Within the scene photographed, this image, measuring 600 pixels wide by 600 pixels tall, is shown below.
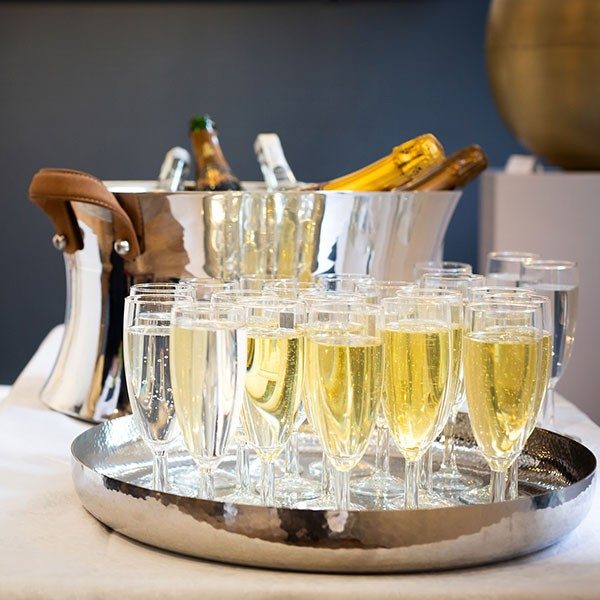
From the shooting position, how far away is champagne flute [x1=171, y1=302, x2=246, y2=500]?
2.64 feet

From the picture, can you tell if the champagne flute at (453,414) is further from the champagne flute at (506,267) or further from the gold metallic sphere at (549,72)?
the gold metallic sphere at (549,72)

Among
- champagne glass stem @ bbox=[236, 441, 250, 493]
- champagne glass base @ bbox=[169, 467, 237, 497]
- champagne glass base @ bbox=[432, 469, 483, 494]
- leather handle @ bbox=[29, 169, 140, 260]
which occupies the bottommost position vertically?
champagne glass base @ bbox=[432, 469, 483, 494]

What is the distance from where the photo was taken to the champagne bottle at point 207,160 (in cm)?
157

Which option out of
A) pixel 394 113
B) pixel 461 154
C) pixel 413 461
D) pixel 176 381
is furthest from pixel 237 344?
pixel 394 113

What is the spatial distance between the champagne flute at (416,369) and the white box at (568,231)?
136 centimetres

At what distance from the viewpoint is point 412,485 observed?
0.87 metres

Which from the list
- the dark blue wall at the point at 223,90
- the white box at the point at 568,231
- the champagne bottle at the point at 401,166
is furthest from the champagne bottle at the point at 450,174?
the dark blue wall at the point at 223,90

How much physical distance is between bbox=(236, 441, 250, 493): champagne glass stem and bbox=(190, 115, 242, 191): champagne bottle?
2.28 ft

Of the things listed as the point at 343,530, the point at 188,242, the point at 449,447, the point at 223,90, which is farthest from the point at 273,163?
the point at 223,90

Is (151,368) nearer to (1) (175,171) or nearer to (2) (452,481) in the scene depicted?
(2) (452,481)

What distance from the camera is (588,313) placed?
2.21m

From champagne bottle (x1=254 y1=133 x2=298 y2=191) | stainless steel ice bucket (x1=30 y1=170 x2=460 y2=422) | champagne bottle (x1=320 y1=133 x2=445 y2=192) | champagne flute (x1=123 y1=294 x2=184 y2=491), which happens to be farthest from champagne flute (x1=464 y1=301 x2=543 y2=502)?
champagne bottle (x1=254 y1=133 x2=298 y2=191)

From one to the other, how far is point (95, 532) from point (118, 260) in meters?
0.43

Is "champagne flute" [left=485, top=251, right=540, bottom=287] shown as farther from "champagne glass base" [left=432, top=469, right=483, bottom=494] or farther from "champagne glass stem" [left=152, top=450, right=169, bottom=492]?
"champagne glass stem" [left=152, top=450, right=169, bottom=492]
